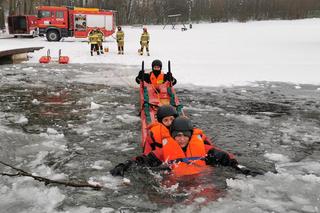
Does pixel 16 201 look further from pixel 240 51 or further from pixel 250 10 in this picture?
pixel 250 10

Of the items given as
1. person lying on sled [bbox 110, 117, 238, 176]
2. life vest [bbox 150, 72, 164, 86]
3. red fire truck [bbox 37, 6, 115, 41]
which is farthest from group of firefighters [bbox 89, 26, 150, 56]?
person lying on sled [bbox 110, 117, 238, 176]

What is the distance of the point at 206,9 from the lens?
53.5 metres

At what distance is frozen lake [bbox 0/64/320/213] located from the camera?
466cm

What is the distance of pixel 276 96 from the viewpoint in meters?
11.7

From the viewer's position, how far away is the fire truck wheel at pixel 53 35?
2811cm

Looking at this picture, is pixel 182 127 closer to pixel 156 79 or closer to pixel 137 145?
pixel 137 145

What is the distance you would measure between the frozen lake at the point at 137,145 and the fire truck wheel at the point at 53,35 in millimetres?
15724

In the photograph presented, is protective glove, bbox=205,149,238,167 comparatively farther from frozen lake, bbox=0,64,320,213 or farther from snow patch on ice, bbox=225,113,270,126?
snow patch on ice, bbox=225,113,270,126

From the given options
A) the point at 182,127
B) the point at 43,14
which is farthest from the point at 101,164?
the point at 43,14

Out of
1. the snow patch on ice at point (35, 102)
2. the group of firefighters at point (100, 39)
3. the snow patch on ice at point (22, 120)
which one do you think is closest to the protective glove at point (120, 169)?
the snow patch on ice at point (22, 120)

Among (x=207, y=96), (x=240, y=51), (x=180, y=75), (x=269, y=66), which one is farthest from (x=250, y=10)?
(x=207, y=96)

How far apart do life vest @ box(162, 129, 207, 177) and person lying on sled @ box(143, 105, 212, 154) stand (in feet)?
0.71

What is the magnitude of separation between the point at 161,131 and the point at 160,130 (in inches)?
1.2

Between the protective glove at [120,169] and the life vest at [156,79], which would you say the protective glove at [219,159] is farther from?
the life vest at [156,79]
